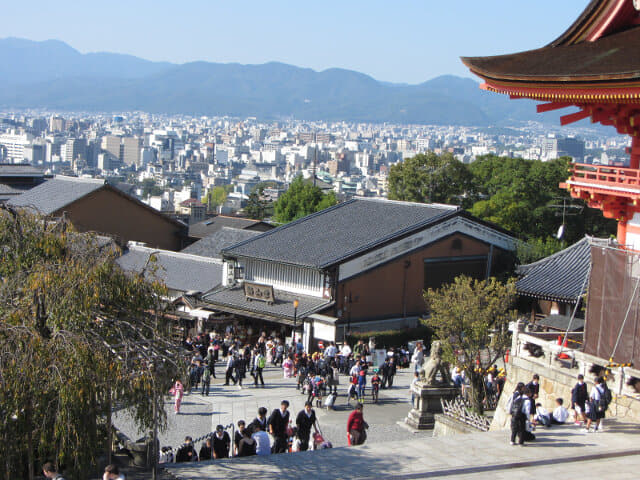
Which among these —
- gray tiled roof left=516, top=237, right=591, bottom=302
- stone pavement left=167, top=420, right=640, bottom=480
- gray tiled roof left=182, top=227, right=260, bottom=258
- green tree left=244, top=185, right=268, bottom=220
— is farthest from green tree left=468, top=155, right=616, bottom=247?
green tree left=244, top=185, right=268, bottom=220

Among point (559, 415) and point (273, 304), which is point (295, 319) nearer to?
point (273, 304)

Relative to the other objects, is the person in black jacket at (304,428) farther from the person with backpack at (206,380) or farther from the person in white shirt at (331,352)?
the person in white shirt at (331,352)

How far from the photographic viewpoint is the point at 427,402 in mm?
21359

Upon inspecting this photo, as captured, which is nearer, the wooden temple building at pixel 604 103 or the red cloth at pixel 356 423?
the wooden temple building at pixel 604 103

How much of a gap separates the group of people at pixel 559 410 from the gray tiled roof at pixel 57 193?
3535 cm

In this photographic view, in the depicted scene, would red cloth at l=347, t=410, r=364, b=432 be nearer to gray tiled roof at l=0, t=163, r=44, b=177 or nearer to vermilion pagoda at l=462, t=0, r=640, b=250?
vermilion pagoda at l=462, t=0, r=640, b=250

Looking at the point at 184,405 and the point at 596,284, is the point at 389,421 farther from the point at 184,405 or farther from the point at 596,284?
the point at 596,284

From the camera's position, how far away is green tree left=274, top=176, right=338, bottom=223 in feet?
213

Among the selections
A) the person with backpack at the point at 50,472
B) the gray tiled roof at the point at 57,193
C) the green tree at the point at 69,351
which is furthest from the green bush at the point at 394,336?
the gray tiled roof at the point at 57,193

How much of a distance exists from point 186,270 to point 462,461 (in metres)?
26.5

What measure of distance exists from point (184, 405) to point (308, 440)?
7140mm

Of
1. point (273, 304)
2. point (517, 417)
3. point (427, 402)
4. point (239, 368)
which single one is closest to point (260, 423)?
point (517, 417)

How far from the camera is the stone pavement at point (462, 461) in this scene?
42.3 ft

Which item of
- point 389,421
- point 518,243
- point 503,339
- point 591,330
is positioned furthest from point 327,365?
point 518,243
